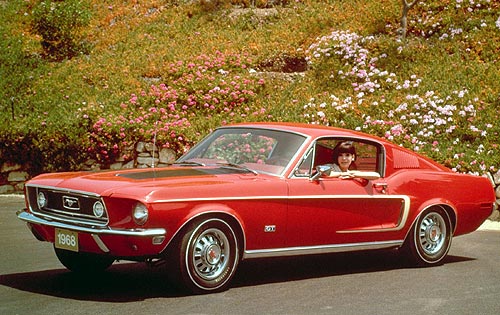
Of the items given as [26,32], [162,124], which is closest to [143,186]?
[162,124]

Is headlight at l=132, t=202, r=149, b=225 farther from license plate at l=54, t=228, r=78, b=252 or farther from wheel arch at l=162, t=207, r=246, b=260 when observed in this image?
license plate at l=54, t=228, r=78, b=252

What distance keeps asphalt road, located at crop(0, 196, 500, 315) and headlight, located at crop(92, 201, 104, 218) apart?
0.65 meters

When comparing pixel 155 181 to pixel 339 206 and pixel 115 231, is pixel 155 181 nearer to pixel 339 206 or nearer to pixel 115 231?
pixel 115 231

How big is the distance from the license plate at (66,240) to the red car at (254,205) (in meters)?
0.01

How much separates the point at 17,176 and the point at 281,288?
10.8 m

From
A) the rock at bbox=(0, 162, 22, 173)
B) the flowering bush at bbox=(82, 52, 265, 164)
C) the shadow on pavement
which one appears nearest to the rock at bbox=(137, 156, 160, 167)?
the flowering bush at bbox=(82, 52, 265, 164)

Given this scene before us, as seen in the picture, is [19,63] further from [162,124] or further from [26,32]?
[162,124]

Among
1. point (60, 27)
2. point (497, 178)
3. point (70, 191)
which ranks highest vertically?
point (60, 27)

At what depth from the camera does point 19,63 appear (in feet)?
73.2

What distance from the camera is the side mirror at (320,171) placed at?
25.5ft

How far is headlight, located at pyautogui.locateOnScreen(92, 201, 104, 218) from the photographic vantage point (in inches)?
267

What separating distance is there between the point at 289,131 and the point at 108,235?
7.44 ft

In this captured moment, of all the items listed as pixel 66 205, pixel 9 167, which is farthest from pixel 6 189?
pixel 66 205

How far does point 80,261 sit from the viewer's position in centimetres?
783
